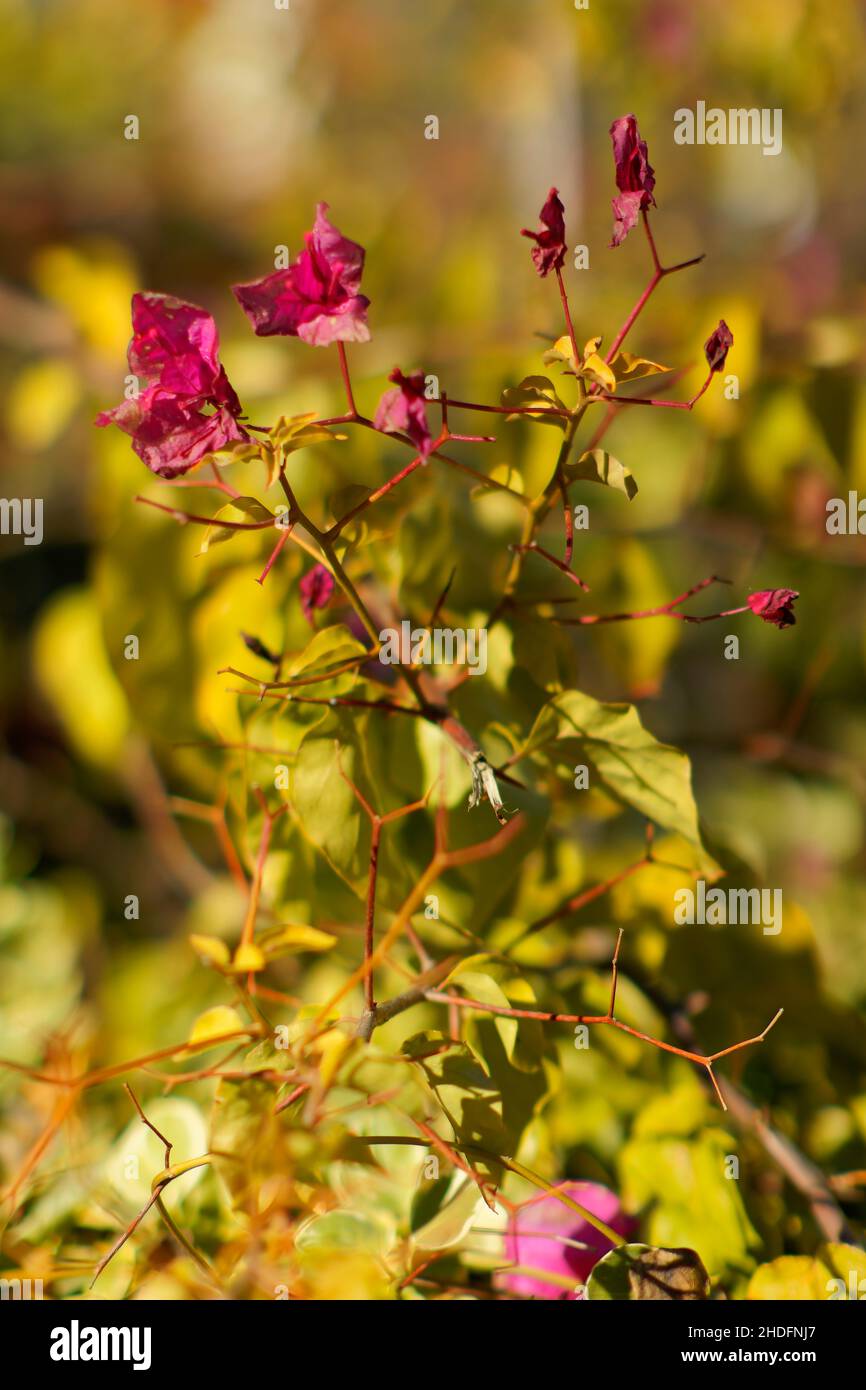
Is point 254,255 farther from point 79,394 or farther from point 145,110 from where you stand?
point 79,394

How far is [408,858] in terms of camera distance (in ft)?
0.85

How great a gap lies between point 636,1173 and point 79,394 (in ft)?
1.38

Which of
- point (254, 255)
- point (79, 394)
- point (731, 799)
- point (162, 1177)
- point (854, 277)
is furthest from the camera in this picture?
point (254, 255)

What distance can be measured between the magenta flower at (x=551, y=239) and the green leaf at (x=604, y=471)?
0.04 m

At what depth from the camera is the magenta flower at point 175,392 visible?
0.19 meters

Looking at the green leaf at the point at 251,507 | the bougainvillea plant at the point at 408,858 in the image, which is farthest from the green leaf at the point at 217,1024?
the green leaf at the point at 251,507

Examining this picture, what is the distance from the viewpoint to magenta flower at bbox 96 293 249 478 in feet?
0.63

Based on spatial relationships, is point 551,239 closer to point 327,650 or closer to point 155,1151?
point 327,650

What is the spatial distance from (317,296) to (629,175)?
0.06 meters

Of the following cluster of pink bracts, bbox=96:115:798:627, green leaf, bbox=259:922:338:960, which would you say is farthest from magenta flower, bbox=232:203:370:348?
green leaf, bbox=259:922:338:960

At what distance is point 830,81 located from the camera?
27.0 inches

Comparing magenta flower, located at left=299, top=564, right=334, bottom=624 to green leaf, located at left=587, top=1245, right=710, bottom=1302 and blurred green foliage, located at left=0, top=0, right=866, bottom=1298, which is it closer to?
blurred green foliage, located at left=0, top=0, right=866, bottom=1298

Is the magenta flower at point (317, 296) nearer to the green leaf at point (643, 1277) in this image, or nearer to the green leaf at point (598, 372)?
the green leaf at point (598, 372)

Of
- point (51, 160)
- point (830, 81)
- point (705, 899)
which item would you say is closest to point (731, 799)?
point (705, 899)
